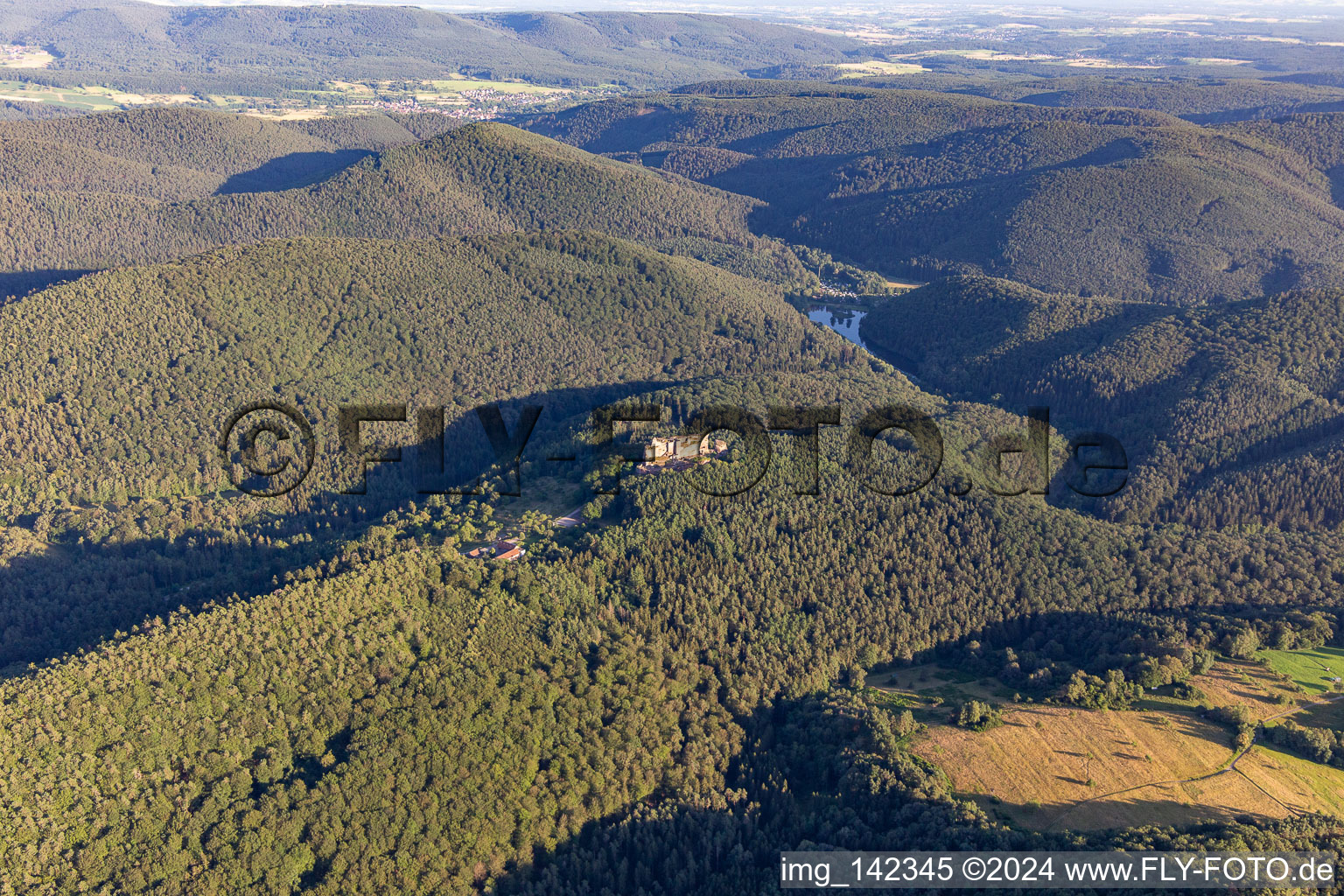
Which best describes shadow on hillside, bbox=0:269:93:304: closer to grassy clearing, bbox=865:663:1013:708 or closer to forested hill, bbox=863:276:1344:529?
grassy clearing, bbox=865:663:1013:708

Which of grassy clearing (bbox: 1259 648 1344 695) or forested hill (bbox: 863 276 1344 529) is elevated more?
forested hill (bbox: 863 276 1344 529)

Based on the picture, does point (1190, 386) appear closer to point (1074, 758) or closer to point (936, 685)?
point (936, 685)

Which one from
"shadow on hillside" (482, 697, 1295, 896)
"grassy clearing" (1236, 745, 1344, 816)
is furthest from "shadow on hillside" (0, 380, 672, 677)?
"grassy clearing" (1236, 745, 1344, 816)

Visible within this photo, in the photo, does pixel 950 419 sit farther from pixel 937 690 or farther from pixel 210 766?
pixel 210 766

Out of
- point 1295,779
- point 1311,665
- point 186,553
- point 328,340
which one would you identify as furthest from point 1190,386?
point 186,553

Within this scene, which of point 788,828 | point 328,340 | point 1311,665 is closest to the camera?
point 788,828

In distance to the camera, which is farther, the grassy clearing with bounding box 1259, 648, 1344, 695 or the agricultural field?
the grassy clearing with bounding box 1259, 648, 1344, 695
